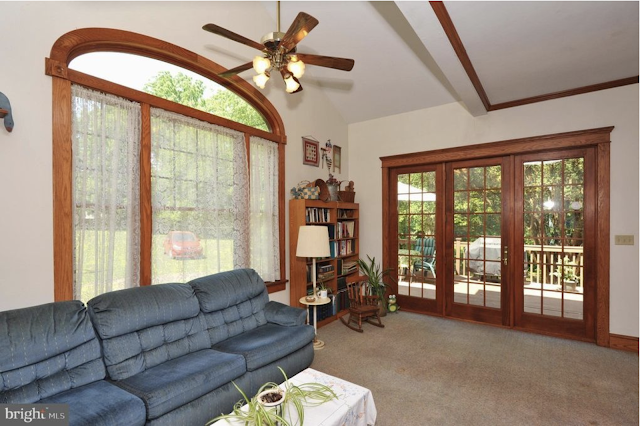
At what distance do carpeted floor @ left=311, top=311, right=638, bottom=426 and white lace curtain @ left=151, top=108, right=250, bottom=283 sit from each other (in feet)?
5.08

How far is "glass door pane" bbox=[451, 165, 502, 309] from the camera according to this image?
4.35m

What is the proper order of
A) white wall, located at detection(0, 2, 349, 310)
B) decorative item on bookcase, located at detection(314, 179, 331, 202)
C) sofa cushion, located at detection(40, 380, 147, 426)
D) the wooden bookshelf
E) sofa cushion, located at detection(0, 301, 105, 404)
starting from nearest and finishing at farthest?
1. sofa cushion, located at detection(40, 380, 147, 426)
2. sofa cushion, located at detection(0, 301, 105, 404)
3. white wall, located at detection(0, 2, 349, 310)
4. the wooden bookshelf
5. decorative item on bookcase, located at detection(314, 179, 331, 202)

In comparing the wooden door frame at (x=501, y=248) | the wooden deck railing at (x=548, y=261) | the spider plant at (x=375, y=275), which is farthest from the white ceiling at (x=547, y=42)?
the spider plant at (x=375, y=275)

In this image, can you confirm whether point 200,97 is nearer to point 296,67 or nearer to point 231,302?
point 296,67

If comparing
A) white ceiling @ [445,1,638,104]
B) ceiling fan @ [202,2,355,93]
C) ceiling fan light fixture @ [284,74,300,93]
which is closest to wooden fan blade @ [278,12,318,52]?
ceiling fan @ [202,2,355,93]

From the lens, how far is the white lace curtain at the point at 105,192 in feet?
8.05

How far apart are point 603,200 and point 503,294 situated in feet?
5.15

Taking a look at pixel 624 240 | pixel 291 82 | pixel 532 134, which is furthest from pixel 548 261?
pixel 291 82

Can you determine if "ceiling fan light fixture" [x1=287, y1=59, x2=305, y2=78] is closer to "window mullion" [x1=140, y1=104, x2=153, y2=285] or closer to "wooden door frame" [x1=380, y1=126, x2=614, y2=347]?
"window mullion" [x1=140, y1=104, x2=153, y2=285]

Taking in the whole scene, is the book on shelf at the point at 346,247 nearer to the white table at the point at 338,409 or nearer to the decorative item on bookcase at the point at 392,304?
the decorative item on bookcase at the point at 392,304

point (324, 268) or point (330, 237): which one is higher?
point (330, 237)

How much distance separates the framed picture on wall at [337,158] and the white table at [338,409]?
3.53m

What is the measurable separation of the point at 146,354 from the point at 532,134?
15.4 feet

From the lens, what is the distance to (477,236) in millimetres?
4480
